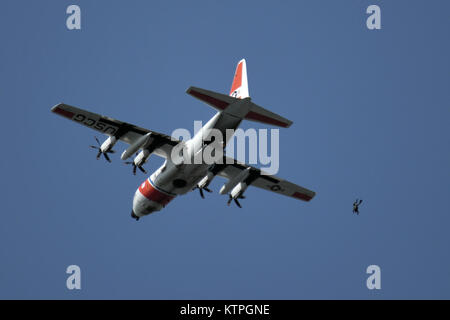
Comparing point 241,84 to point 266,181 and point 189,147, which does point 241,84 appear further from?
point 266,181

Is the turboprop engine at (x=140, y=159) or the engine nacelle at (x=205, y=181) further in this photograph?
the engine nacelle at (x=205, y=181)

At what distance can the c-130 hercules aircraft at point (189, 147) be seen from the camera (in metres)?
43.7

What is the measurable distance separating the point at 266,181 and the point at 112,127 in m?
14.0

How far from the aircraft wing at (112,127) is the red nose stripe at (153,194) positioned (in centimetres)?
347

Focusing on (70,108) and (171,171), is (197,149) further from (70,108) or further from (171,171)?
(70,108)

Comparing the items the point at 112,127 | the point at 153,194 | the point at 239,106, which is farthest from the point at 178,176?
the point at 239,106

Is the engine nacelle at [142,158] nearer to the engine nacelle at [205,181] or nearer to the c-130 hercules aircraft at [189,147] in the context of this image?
the c-130 hercules aircraft at [189,147]

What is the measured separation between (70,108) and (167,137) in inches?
274

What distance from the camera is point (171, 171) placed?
156 ft

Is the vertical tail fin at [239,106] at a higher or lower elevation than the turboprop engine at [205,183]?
higher

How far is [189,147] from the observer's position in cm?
4588

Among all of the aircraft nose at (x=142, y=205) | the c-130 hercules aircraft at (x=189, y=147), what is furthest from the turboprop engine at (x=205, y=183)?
the aircraft nose at (x=142, y=205)
